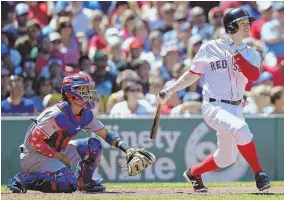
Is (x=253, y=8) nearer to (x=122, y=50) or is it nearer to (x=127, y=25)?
(x=127, y=25)

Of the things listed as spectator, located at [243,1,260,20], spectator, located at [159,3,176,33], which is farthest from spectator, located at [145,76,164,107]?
spectator, located at [243,1,260,20]

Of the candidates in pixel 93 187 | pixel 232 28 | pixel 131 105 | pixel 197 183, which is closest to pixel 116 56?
pixel 131 105

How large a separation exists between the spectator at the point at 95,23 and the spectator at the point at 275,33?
310cm

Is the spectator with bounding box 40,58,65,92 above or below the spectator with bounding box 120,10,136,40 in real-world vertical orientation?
below

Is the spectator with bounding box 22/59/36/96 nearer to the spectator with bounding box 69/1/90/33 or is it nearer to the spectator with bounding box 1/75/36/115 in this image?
the spectator with bounding box 1/75/36/115

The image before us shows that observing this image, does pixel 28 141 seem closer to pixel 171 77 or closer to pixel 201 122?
pixel 201 122

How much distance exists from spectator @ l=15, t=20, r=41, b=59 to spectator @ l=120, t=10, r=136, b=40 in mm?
1885

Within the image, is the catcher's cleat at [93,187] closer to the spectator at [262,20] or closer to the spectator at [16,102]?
the spectator at [16,102]

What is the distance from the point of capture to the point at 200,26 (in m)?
16.3

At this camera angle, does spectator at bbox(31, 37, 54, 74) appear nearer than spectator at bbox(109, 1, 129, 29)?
Yes

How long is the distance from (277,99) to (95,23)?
4.23 metres

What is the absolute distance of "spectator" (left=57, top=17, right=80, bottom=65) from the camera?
1547 centimetres

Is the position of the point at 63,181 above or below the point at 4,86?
below

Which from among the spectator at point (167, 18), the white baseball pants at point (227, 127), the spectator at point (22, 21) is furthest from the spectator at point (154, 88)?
the white baseball pants at point (227, 127)
